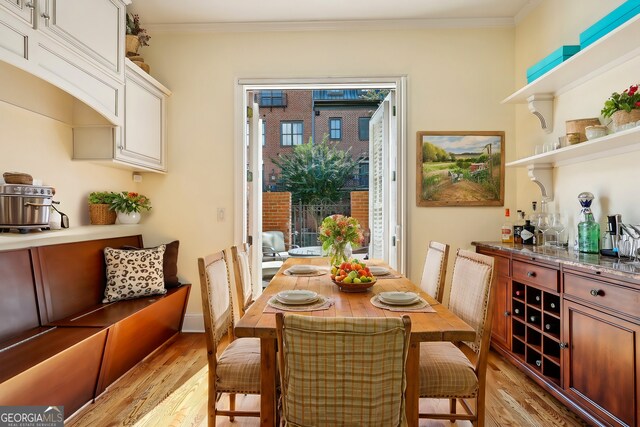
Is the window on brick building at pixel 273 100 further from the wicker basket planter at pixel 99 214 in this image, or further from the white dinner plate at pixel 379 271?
the white dinner plate at pixel 379 271

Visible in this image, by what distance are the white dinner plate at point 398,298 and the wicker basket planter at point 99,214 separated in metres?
2.36

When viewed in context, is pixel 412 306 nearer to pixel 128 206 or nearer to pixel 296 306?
pixel 296 306

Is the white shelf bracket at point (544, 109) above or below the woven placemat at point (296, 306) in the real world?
above

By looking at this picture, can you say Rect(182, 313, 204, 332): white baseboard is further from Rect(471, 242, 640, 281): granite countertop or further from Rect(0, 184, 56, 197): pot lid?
Rect(471, 242, 640, 281): granite countertop

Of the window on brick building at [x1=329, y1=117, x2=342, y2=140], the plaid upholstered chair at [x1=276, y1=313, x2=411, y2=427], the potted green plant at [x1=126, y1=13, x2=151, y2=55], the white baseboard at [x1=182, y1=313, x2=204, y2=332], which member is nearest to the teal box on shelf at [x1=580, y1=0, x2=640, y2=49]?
the plaid upholstered chair at [x1=276, y1=313, x2=411, y2=427]

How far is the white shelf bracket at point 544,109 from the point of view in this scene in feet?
9.28

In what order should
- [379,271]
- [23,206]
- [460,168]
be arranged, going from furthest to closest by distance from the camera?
[460,168], [379,271], [23,206]

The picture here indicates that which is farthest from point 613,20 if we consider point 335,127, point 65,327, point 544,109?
point 335,127

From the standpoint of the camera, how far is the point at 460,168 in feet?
11.0

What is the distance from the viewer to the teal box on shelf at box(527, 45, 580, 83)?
231 centimetres

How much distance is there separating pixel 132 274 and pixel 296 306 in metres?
1.71

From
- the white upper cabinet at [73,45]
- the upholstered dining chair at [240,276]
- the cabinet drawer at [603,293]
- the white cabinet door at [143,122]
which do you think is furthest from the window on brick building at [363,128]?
the cabinet drawer at [603,293]

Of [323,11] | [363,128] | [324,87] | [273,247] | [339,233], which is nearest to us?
[339,233]

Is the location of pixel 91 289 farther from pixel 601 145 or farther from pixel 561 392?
pixel 601 145
